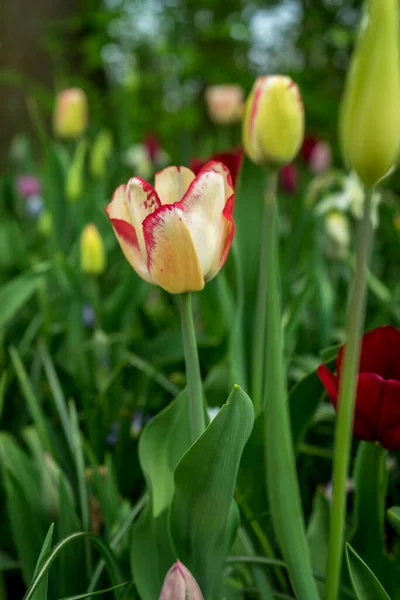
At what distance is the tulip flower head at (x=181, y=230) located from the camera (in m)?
0.41

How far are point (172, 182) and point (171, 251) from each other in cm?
8

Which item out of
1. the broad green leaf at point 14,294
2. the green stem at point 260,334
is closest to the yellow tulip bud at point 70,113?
the broad green leaf at point 14,294

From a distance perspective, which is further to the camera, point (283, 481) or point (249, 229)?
point (249, 229)

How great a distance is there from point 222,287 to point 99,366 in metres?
0.26

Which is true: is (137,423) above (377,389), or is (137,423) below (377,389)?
below

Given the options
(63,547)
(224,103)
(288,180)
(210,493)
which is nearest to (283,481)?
(210,493)

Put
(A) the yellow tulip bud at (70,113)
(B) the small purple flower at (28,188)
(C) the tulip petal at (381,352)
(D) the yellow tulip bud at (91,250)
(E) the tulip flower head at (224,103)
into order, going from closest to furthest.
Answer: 1. (C) the tulip petal at (381,352)
2. (D) the yellow tulip bud at (91,250)
3. (A) the yellow tulip bud at (70,113)
4. (B) the small purple flower at (28,188)
5. (E) the tulip flower head at (224,103)

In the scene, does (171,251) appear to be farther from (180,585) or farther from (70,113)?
(70,113)

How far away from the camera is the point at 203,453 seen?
1.37 feet

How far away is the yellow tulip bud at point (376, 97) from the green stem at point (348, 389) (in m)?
0.02

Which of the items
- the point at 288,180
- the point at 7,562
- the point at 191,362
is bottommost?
the point at 7,562

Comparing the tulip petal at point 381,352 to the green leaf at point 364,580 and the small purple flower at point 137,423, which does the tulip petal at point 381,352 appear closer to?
the green leaf at point 364,580

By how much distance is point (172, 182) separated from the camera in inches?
18.6

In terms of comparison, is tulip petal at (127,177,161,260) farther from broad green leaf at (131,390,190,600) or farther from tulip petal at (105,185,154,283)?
broad green leaf at (131,390,190,600)
